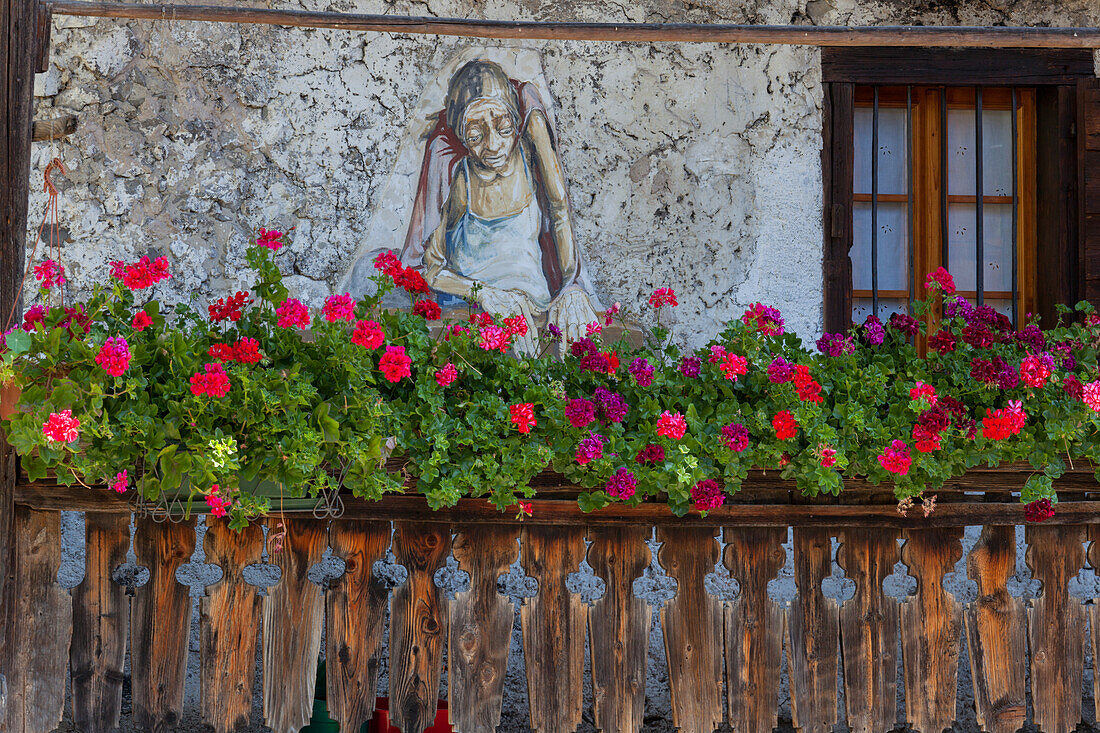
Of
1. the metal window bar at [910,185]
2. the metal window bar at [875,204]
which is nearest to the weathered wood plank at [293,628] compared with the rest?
the metal window bar at [875,204]

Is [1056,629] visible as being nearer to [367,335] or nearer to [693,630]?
[693,630]

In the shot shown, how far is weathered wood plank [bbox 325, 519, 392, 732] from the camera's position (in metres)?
2.22

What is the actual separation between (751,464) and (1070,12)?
2814mm

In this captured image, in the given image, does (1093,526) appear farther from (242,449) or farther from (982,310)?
(242,449)

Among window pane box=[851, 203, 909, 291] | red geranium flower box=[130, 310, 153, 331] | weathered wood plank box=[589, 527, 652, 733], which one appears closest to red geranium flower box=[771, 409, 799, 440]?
weathered wood plank box=[589, 527, 652, 733]

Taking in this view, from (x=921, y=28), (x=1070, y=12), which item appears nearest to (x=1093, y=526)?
(x=921, y=28)

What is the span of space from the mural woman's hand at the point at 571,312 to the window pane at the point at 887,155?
1.24 meters

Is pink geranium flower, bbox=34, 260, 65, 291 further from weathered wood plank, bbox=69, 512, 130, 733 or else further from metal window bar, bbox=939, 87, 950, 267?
metal window bar, bbox=939, 87, 950, 267


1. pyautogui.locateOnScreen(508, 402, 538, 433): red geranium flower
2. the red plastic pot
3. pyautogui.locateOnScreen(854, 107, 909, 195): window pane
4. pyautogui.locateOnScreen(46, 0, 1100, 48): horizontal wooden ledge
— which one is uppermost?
pyautogui.locateOnScreen(854, 107, 909, 195): window pane

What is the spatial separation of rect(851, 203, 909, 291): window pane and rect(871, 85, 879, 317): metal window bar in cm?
3

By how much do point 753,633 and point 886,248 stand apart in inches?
78.8

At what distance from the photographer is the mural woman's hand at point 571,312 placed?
3467 millimetres

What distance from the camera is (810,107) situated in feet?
11.7

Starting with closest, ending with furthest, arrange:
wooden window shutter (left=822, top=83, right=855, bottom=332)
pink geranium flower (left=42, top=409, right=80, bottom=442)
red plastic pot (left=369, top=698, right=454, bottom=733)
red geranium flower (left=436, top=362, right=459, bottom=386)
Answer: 1. pink geranium flower (left=42, top=409, right=80, bottom=442)
2. red geranium flower (left=436, top=362, right=459, bottom=386)
3. red plastic pot (left=369, top=698, right=454, bottom=733)
4. wooden window shutter (left=822, top=83, right=855, bottom=332)
